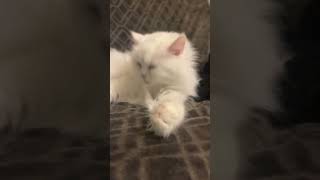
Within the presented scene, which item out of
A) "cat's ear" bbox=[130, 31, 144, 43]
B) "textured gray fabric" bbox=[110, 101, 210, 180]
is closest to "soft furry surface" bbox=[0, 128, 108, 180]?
"textured gray fabric" bbox=[110, 101, 210, 180]

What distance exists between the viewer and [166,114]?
24.7 inches

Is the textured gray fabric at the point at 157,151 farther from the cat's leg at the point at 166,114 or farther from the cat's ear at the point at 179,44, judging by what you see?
the cat's ear at the point at 179,44

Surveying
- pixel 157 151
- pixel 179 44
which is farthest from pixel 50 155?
pixel 179 44

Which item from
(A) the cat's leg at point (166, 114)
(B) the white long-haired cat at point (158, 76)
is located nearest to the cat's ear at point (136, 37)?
(B) the white long-haired cat at point (158, 76)

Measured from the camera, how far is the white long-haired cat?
0.63m

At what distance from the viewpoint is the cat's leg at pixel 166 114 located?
0.61 m

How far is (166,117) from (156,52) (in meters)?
0.19

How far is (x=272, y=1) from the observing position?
62 cm

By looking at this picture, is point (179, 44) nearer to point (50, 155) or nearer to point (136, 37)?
point (136, 37)

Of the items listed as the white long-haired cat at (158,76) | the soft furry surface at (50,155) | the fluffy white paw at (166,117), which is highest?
the white long-haired cat at (158,76)

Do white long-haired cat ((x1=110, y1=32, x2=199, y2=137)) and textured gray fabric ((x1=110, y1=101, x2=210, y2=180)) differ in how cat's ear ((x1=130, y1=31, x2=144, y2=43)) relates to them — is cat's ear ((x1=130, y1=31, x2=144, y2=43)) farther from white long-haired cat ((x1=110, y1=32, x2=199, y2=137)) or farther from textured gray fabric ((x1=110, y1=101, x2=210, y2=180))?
textured gray fabric ((x1=110, y1=101, x2=210, y2=180))

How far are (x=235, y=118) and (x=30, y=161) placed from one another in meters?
0.33

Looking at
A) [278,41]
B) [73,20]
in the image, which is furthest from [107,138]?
[278,41]

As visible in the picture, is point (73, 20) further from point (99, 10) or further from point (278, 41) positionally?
point (278, 41)
